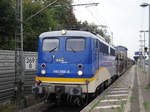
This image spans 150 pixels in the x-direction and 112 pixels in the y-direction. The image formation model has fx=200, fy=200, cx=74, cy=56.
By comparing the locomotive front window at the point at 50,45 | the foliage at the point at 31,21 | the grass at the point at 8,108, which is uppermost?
the foliage at the point at 31,21

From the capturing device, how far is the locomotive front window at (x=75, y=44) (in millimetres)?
7899

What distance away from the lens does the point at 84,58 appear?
25.3ft

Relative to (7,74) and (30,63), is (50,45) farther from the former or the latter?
(7,74)

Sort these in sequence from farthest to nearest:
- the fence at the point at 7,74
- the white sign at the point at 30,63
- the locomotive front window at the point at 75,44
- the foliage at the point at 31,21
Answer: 1. the foliage at the point at 31,21
2. the white sign at the point at 30,63
3. the fence at the point at 7,74
4. the locomotive front window at the point at 75,44

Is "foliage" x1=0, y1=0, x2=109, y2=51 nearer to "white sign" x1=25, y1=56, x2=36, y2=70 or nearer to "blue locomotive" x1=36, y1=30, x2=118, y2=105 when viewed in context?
"blue locomotive" x1=36, y1=30, x2=118, y2=105

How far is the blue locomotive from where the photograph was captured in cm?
759

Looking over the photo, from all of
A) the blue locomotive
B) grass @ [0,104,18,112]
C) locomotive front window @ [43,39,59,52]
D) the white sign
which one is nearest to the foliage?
locomotive front window @ [43,39,59,52]

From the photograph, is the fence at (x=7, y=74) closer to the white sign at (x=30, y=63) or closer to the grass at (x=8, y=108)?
the grass at (x=8, y=108)

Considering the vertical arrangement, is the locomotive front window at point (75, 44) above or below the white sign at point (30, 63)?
above

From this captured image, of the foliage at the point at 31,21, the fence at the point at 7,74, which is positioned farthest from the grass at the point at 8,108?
the foliage at the point at 31,21

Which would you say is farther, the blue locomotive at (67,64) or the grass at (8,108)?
the blue locomotive at (67,64)

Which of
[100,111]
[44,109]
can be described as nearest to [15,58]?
[44,109]

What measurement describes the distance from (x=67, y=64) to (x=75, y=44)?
0.88 m

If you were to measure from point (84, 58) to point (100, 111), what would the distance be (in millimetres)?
2082
